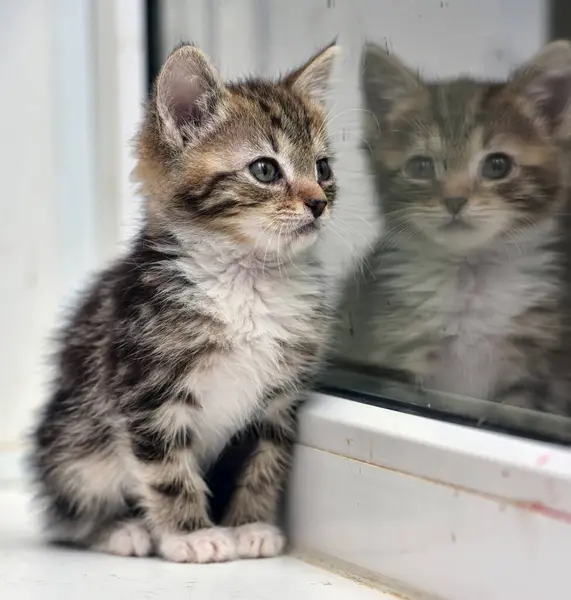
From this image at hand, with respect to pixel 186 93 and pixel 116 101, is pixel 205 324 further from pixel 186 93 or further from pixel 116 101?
pixel 116 101

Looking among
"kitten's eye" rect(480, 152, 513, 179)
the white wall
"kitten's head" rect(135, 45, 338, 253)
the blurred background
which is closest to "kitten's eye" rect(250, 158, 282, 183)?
"kitten's head" rect(135, 45, 338, 253)

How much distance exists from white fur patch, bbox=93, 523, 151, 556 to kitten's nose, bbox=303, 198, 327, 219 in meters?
0.47

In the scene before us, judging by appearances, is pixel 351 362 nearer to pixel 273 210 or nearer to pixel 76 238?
pixel 273 210

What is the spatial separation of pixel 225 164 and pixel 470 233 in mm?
318

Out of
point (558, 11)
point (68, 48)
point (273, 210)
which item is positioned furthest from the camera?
point (68, 48)

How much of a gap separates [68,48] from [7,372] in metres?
0.61

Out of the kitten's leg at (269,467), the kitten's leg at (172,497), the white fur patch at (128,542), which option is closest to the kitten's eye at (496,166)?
the kitten's leg at (269,467)

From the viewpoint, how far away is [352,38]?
125cm

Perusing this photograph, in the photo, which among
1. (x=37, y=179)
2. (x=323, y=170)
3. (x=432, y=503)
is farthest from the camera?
(x=37, y=179)

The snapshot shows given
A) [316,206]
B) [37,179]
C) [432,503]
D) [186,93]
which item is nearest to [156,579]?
[432,503]

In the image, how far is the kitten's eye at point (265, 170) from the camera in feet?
3.65

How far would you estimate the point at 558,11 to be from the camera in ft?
2.90

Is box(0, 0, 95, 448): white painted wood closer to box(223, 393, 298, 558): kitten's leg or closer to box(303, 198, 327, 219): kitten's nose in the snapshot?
box(223, 393, 298, 558): kitten's leg

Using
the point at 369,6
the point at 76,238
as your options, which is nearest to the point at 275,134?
the point at 369,6
